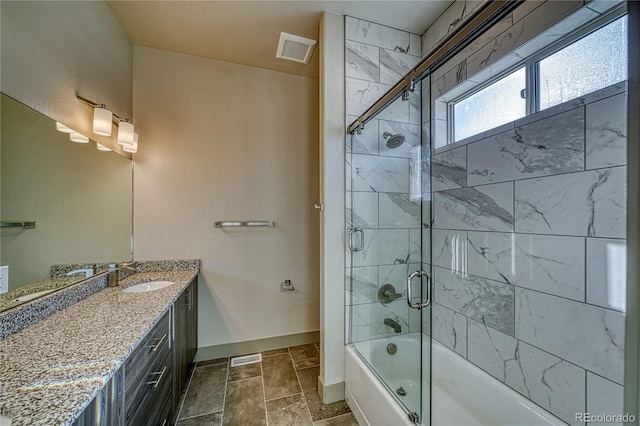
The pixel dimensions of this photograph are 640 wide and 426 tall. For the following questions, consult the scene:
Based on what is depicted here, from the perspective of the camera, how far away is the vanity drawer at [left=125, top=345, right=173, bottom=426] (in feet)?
3.11

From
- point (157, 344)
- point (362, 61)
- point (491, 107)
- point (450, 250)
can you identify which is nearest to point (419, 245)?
point (450, 250)

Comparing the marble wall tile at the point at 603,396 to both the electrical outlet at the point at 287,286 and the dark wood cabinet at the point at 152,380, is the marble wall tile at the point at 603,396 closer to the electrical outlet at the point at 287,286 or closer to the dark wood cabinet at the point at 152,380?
the dark wood cabinet at the point at 152,380

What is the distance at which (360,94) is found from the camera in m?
1.83

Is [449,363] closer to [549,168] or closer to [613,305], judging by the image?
[613,305]

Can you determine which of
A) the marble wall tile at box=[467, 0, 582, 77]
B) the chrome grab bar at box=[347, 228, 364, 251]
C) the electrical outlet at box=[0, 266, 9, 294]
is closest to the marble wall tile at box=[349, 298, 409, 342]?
the chrome grab bar at box=[347, 228, 364, 251]

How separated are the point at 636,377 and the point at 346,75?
6.33 ft

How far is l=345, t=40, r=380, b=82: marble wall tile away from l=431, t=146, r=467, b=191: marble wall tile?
31.1 inches

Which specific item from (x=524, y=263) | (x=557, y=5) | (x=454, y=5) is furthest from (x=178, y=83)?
(x=524, y=263)

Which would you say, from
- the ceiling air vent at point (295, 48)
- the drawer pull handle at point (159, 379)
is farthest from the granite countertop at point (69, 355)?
the ceiling air vent at point (295, 48)

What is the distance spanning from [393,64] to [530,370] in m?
2.17

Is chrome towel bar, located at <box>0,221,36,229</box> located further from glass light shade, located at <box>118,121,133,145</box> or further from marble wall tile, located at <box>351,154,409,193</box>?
marble wall tile, located at <box>351,154,409,193</box>

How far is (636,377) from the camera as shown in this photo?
0.50 m

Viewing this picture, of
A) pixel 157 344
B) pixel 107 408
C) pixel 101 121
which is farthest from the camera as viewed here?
pixel 101 121

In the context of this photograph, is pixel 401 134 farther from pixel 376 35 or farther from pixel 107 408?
pixel 107 408
